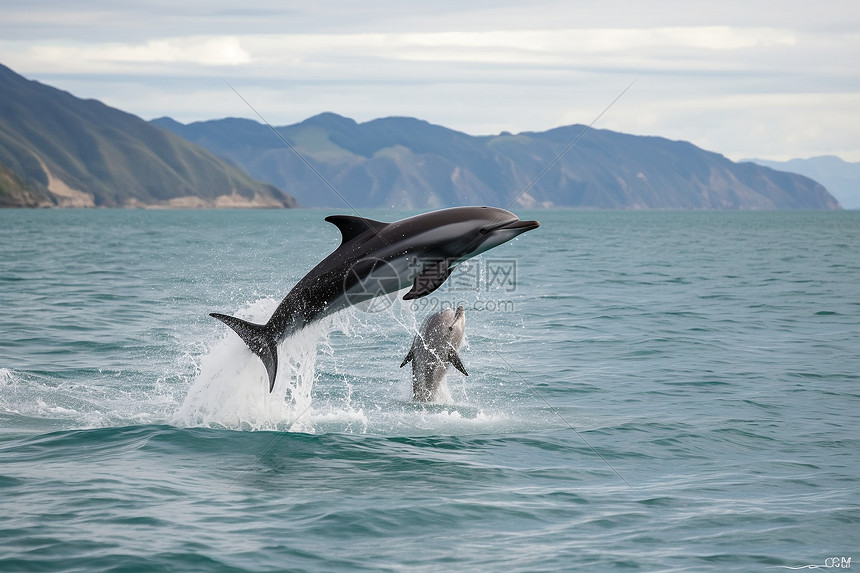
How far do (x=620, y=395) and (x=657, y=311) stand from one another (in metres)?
12.2

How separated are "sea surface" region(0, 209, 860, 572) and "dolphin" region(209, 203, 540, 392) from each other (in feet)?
2.22

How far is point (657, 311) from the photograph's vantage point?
28.1m

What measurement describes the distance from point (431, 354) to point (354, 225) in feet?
14.8

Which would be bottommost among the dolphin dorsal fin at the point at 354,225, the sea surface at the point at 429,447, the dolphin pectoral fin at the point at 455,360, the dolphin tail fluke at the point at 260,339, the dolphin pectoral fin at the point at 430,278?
the sea surface at the point at 429,447

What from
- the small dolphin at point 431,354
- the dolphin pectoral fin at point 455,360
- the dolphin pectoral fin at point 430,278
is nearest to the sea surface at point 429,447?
the small dolphin at point 431,354

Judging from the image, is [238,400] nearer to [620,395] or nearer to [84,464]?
[84,464]

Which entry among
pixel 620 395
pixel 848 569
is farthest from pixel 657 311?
pixel 848 569

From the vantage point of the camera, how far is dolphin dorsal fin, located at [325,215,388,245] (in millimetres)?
11281

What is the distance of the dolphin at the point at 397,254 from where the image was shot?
10.9 metres

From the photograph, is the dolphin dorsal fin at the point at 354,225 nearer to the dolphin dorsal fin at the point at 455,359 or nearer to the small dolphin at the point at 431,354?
the dolphin dorsal fin at the point at 455,359

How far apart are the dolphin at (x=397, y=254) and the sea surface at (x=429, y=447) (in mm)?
676

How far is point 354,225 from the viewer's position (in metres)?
11.4

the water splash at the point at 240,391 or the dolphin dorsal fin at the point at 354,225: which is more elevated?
the dolphin dorsal fin at the point at 354,225

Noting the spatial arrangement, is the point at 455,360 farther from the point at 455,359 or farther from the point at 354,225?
the point at 354,225
